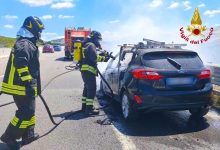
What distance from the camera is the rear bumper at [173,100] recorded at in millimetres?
6465

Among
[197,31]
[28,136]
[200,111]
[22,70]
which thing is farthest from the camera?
[197,31]

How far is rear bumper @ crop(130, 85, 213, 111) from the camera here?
255 inches

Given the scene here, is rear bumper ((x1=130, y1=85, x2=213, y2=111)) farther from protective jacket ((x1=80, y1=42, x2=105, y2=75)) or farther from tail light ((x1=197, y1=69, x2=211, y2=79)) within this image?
protective jacket ((x1=80, y1=42, x2=105, y2=75))

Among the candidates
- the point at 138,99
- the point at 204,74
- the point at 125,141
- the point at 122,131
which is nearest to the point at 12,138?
the point at 125,141

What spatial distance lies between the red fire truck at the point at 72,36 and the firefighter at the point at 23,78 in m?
28.0

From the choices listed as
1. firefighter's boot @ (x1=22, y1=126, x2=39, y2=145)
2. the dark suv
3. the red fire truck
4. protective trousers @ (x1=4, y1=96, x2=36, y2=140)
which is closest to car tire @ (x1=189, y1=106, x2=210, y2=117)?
the dark suv

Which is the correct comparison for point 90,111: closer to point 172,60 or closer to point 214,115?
point 172,60

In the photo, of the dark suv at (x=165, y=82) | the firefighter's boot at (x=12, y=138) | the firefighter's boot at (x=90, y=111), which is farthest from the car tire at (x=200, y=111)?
the firefighter's boot at (x=12, y=138)

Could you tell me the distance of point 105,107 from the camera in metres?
8.80

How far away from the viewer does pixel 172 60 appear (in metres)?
6.74

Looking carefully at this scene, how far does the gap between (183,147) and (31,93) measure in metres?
2.48

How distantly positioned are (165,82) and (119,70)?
5.46 feet

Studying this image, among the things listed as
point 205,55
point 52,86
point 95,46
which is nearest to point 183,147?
point 95,46

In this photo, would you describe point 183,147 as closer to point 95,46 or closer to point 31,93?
point 31,93
